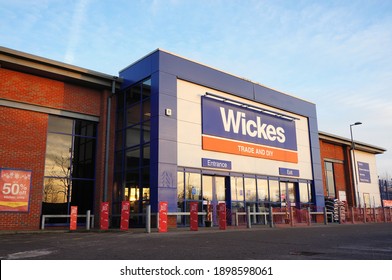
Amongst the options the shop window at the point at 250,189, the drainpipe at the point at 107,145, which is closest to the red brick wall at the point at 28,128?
the drainpipe at the point at 107,145

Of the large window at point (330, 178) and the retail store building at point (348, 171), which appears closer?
the large window at point (330, 178)

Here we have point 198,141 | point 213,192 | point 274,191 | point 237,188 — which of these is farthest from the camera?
point 274,191

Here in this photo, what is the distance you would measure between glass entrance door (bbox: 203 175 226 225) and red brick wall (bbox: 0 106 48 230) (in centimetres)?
908

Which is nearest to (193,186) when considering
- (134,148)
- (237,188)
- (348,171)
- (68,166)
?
(237,188)

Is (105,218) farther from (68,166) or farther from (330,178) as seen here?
(330,178)

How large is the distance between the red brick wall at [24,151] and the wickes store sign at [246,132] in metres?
9.16

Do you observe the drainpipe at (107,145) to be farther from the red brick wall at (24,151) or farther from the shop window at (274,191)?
the shop window at (274,191)

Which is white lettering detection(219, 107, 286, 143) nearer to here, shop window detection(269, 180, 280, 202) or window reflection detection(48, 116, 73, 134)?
shop window detection(269, 180, 280, 202)

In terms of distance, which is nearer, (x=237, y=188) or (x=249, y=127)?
(x=237, y=188)

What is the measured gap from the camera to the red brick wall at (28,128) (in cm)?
1802

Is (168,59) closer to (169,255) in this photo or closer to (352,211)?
(169,255)

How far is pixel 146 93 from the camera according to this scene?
2136 cm

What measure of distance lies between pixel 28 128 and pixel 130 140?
5.57 m

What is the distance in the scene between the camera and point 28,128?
18.9 m
